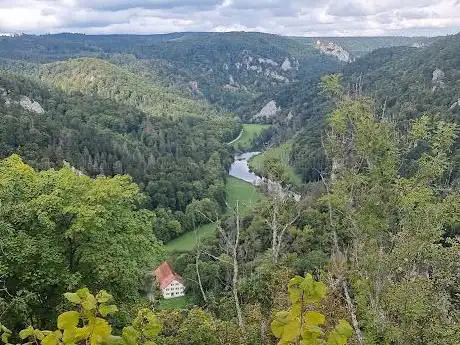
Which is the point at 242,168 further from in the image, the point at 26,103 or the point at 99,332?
the point at 99,332

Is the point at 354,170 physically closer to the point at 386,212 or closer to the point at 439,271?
the point at 386,212

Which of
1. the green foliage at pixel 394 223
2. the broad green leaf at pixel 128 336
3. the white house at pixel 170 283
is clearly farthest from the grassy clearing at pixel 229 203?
the broad green leaf at pixel 128 336

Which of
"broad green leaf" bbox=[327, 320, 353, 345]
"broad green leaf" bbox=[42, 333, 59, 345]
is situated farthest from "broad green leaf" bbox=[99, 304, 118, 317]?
"broad green leaf" bbox=[327, 320, 353, 345]

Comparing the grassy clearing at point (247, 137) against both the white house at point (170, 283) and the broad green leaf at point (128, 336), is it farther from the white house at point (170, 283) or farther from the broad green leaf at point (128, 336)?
the broad green leaf at point (128, 336)

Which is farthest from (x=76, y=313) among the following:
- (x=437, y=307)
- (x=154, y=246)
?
(x=154, y=246)

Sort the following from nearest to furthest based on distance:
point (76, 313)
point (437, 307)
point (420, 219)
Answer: point (76, 313)
point (437, 307)
point (420, 219)
